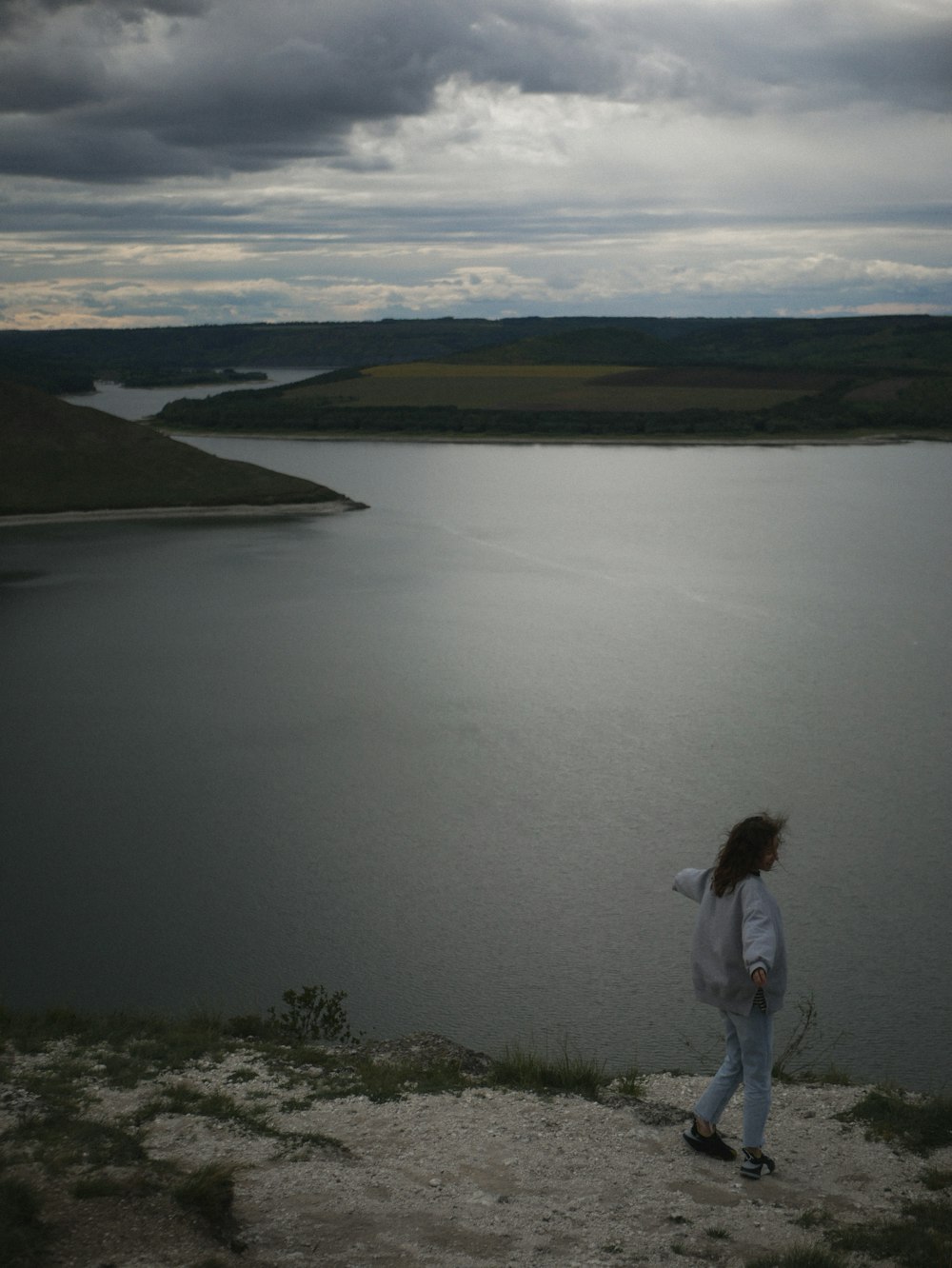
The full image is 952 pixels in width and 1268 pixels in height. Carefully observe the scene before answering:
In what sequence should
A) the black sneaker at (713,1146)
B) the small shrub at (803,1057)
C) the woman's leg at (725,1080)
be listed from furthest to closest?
1. the small shrub at (803,1057)
2. the black sneaker at (713,1146)
3. the woman's leg at (725,1080)

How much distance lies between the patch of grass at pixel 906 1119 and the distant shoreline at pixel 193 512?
134 ft

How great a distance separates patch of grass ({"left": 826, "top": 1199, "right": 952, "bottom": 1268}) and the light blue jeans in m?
0.49

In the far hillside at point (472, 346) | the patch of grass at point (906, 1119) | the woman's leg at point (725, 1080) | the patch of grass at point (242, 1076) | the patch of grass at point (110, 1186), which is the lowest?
the patch of grass at point (242, 1076)

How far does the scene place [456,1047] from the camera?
7.50 metres

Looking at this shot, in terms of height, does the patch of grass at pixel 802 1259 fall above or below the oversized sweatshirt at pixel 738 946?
below

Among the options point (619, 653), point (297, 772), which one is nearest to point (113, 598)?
point (619, 653)

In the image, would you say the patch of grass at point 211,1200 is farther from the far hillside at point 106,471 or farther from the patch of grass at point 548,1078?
the far hillside at point 106,471

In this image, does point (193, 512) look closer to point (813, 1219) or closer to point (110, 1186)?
point (110, 1186)

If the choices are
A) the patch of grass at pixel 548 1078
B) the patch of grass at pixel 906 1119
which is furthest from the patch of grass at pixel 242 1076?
the patch of grass at pixel 906 1119

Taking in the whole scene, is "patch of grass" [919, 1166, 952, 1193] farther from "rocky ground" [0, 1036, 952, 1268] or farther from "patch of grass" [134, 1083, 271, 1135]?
"patch of grass" [134, 1083, 271, 1135]

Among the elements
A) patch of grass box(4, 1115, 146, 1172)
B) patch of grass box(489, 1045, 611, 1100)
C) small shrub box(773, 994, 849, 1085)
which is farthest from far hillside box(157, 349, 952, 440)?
patch of grass box(4, 1115, 146, 1172)

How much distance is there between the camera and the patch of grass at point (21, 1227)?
387 cm

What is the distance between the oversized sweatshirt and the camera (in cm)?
442

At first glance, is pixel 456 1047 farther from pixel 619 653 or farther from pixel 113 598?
pixel 113 598
